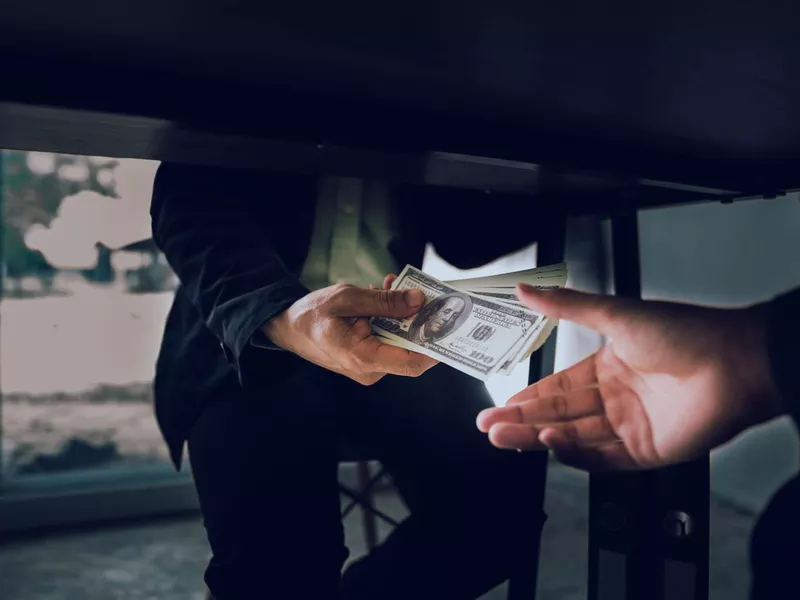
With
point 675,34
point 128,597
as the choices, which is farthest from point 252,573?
point 128,597

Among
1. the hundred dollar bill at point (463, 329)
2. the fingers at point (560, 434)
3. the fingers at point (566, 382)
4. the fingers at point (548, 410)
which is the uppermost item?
the hundred dollar bill at point (463, 329)

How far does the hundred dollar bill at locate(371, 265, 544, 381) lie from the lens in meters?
0.67

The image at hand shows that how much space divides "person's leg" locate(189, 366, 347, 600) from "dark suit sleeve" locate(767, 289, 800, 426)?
0.55 m

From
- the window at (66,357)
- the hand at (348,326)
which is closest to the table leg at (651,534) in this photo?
the hand at (348,326)

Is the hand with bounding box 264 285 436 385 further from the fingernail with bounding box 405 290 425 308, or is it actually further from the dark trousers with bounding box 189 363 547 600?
the dark trousers with bounding box 189 363 547 600

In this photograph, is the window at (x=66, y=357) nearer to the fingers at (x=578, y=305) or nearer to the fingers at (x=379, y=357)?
the fingers at (x=379, y=357)

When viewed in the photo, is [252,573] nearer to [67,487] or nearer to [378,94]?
[378,94]

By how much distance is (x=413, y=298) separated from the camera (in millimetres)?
708

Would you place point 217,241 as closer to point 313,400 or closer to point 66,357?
point 313,400

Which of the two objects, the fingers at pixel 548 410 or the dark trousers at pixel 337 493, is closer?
the fingers at pixel 548 410

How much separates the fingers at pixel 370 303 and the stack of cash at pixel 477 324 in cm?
2

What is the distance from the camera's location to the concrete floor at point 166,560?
1.49m

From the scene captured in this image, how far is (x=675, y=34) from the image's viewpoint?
18.4 inches

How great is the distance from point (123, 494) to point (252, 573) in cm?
131
